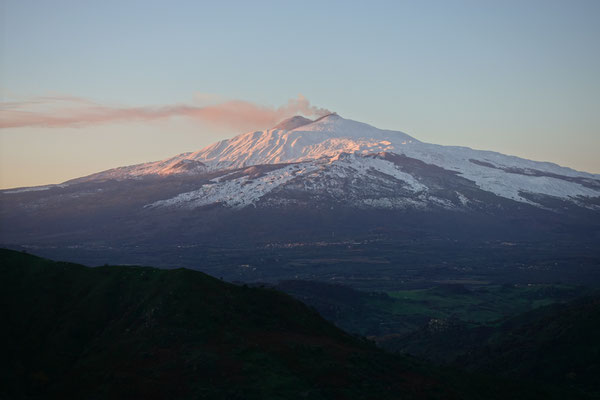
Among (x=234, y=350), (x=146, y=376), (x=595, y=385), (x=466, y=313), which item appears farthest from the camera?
(x=466, y=313)

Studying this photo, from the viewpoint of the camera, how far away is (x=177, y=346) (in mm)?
38344

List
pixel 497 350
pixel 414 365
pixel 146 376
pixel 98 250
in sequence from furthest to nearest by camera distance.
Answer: pixel 98 250 < pixel 497 350 < pixel 414 365 < pixel 146 376

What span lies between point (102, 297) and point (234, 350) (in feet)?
43.9

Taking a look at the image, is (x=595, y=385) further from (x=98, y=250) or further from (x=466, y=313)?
(x=98, y=250)

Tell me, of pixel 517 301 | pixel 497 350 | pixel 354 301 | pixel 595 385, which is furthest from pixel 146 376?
pixel 517 301

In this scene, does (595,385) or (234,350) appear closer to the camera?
(234,350)

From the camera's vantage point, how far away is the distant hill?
34.4 m

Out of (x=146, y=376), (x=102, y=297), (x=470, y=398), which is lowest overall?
(x=470, y=398)

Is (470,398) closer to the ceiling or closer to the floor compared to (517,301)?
closer to the ceiling

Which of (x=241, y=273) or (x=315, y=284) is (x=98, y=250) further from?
(x=315, y=284)

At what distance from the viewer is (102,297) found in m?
45.3

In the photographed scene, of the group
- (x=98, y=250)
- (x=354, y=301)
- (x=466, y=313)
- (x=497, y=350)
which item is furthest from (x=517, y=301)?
(x=98, y=250)

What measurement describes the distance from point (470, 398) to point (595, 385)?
18.7 metres

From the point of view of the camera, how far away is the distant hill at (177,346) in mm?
34375
